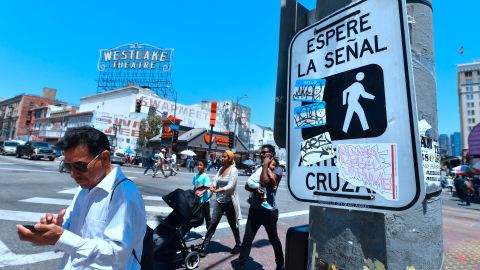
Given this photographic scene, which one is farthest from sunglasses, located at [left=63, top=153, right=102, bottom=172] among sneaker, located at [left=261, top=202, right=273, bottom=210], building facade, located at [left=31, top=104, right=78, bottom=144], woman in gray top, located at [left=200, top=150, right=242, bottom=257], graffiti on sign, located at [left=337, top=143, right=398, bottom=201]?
building facade, located at [left=31, top=104, right=78, bottom=144]

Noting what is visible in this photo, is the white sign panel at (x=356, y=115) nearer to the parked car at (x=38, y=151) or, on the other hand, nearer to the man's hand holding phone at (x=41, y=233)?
the man's hand holding phone at (x=41, y=233)

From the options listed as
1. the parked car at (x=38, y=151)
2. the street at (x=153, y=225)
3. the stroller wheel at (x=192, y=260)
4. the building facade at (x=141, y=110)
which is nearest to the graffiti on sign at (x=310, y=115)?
the street at (x=153, y=225)

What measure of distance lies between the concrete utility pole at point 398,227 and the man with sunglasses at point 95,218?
110 cm

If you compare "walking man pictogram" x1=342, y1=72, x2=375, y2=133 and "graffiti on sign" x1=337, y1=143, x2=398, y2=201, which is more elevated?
"walking man pictogram" x1=342, y1=72, x2=375, y2=133

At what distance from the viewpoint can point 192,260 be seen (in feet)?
14.1

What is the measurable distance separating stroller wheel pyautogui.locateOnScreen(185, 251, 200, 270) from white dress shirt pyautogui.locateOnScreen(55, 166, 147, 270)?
103 inches

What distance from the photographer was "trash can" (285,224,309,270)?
5.08 feet

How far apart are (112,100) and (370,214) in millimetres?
57914

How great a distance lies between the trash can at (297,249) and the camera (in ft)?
5.08

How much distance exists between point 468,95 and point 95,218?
126 metres

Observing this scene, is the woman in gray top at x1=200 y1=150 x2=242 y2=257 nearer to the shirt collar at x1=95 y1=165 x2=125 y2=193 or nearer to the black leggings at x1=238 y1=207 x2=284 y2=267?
the black leggings at x1=238 y1=207 x2=284 y2=267

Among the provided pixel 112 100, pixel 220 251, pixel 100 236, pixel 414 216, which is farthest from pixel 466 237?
pixel 112 100

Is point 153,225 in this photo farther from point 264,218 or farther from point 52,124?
point 52,124

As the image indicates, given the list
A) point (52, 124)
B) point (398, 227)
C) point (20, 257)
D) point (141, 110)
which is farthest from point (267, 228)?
point (52, 124)
